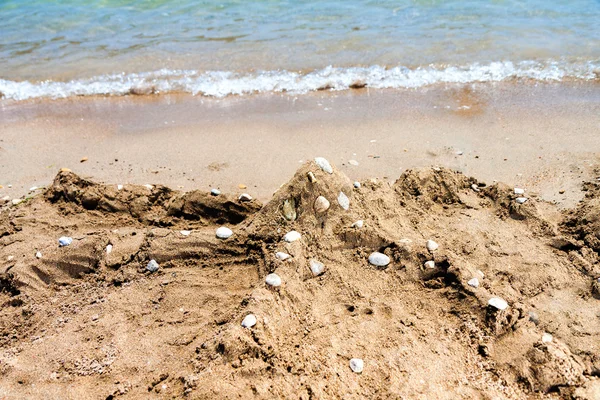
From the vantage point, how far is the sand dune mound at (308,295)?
7.75 ft

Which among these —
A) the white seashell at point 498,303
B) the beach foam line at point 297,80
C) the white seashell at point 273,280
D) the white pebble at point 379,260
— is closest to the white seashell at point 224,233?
the white seashell at point 273,280

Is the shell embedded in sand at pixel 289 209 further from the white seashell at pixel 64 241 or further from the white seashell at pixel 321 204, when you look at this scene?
the white seashell at pixel 64 241

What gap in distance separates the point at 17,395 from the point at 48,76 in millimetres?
7027

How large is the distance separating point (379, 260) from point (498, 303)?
79cm

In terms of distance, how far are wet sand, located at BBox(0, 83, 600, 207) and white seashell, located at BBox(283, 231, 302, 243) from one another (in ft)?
4.47

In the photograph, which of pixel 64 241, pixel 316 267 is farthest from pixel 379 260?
pixel 64 241

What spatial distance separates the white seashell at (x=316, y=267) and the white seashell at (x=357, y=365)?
0.68 m

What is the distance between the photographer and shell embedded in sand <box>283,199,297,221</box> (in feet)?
10.6

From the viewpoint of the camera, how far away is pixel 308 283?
290 cm

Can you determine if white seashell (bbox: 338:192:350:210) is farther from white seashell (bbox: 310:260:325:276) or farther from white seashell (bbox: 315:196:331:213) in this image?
white seashell (bbox: 310:260:325:276)

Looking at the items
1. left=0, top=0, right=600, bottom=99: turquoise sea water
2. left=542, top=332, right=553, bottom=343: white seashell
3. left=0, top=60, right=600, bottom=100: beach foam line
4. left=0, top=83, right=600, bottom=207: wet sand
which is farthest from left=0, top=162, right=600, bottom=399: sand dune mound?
left=0, top=0, right=600, bottom=99: turquoise sea water

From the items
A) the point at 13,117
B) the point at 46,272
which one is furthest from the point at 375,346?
the point at 13,117

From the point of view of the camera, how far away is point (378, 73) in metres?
7.30

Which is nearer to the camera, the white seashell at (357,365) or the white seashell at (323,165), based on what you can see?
the white seashell at (357,365)
